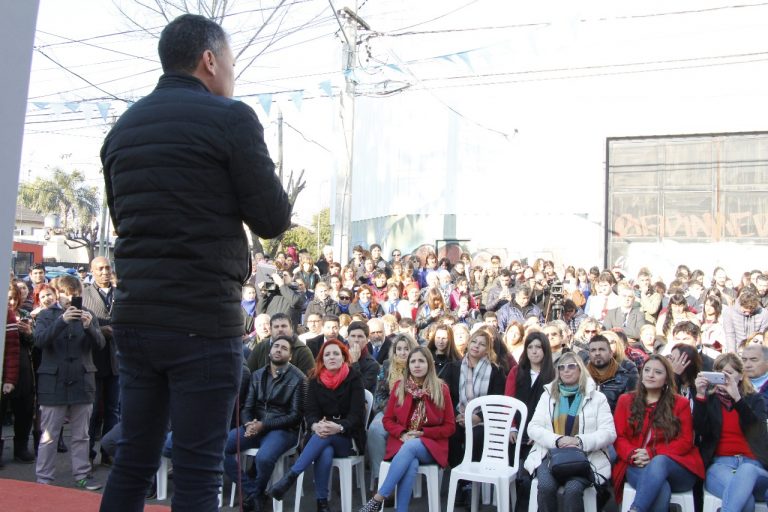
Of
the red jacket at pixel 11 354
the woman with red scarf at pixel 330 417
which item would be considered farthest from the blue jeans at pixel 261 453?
the red jacket at pixel 11 354

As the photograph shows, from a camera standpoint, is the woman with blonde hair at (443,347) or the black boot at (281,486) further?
the woman with blonde hair at (443,347)

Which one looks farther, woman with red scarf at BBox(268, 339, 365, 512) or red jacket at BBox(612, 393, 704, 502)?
woman with red scarf at BBox(268, 339, 365, 512)

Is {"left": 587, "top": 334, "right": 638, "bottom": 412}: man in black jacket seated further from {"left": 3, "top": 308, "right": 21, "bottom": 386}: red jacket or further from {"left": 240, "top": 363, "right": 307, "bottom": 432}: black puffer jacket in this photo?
{"left": 3, "top": 308, "right": 21, "bottom": 386}: red jacket

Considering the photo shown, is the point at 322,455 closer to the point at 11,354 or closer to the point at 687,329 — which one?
the point at 11,354

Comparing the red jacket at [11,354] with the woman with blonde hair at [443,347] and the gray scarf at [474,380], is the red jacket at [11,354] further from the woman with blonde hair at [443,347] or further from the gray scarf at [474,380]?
the gray scarf at [474,380]

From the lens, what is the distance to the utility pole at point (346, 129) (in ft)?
46.2

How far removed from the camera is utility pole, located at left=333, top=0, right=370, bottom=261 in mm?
14086

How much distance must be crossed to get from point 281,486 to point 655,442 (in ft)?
8.75

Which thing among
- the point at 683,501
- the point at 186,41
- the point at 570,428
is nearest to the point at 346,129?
the point at 570,428

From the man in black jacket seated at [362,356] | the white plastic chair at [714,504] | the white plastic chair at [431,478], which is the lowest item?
the white plastic chair at [431,478]

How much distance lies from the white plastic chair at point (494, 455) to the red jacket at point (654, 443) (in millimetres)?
772

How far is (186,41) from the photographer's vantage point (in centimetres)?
219

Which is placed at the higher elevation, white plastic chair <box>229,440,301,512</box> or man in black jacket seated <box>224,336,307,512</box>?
man in black jacket seated <box>224,336,307,512</box>

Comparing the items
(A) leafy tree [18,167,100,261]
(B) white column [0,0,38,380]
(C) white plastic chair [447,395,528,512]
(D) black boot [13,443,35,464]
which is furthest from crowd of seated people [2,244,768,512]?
(A) leafy tree [18,167,100,261]
